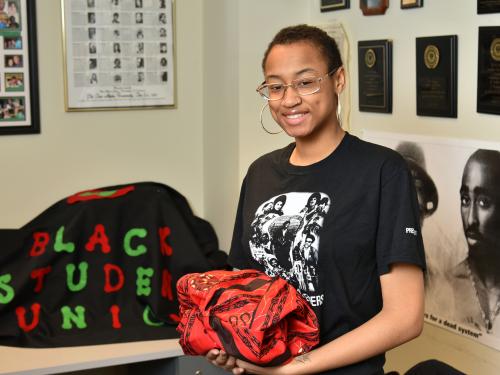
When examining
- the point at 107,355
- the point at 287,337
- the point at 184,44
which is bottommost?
the point at 107,355

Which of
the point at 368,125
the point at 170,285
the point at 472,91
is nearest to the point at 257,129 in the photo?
the point at 368,125

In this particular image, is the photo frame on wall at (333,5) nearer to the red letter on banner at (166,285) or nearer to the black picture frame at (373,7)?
the black picture frame at (373,7)

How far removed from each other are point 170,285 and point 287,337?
1423 mm

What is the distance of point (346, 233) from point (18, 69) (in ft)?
6.20

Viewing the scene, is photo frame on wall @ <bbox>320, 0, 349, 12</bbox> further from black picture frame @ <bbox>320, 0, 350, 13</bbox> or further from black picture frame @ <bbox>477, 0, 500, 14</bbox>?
black picture frame @ <bbox>477, 0, 500, 14</bbox>

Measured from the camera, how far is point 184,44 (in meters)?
3.26

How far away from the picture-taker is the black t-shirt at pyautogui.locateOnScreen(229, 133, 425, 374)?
152cm

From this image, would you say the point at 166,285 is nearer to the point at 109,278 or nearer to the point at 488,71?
the point at 109,278

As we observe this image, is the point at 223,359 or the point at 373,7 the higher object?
the point at 373,7

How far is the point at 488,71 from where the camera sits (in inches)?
83.0

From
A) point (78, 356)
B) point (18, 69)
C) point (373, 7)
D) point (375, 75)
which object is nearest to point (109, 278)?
point (78, 356)

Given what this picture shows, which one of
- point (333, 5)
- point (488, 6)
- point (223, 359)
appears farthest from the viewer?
point (333, 5)

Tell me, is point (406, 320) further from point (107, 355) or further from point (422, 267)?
point (107, 355)

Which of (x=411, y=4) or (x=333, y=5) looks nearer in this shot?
(x=411, y=4)
